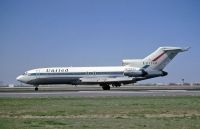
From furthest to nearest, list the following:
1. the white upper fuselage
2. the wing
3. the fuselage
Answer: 1. the fuselage
2. the white upper fuselage
3. the wing

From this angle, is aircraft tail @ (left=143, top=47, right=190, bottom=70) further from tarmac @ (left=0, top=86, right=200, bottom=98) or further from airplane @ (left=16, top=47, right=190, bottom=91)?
tarmac @ (left=0, top=86, right=200, bottom=98)

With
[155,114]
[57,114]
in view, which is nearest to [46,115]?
[57,114]

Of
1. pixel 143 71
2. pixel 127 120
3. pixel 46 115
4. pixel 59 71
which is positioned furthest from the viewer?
pixel 59 71

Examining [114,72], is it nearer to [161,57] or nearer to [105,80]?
[105,80]

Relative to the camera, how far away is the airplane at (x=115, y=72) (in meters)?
74.1

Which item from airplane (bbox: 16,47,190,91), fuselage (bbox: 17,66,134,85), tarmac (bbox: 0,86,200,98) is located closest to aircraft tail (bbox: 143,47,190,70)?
airplane (bbox: 16,47,190,91)

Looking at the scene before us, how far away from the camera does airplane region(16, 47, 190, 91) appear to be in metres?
74.1

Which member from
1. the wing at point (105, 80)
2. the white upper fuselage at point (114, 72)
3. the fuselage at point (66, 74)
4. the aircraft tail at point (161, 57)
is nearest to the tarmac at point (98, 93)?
the wing at point (105, 80)

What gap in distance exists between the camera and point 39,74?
263 ft

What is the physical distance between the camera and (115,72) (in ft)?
245

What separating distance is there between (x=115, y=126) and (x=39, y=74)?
6298cm

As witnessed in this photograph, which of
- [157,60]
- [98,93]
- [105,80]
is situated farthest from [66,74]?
[98,93]

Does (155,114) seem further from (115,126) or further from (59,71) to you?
(59,71)

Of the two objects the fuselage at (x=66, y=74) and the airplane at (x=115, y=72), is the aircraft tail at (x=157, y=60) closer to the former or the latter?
the airplane at (x=115, y=72)
